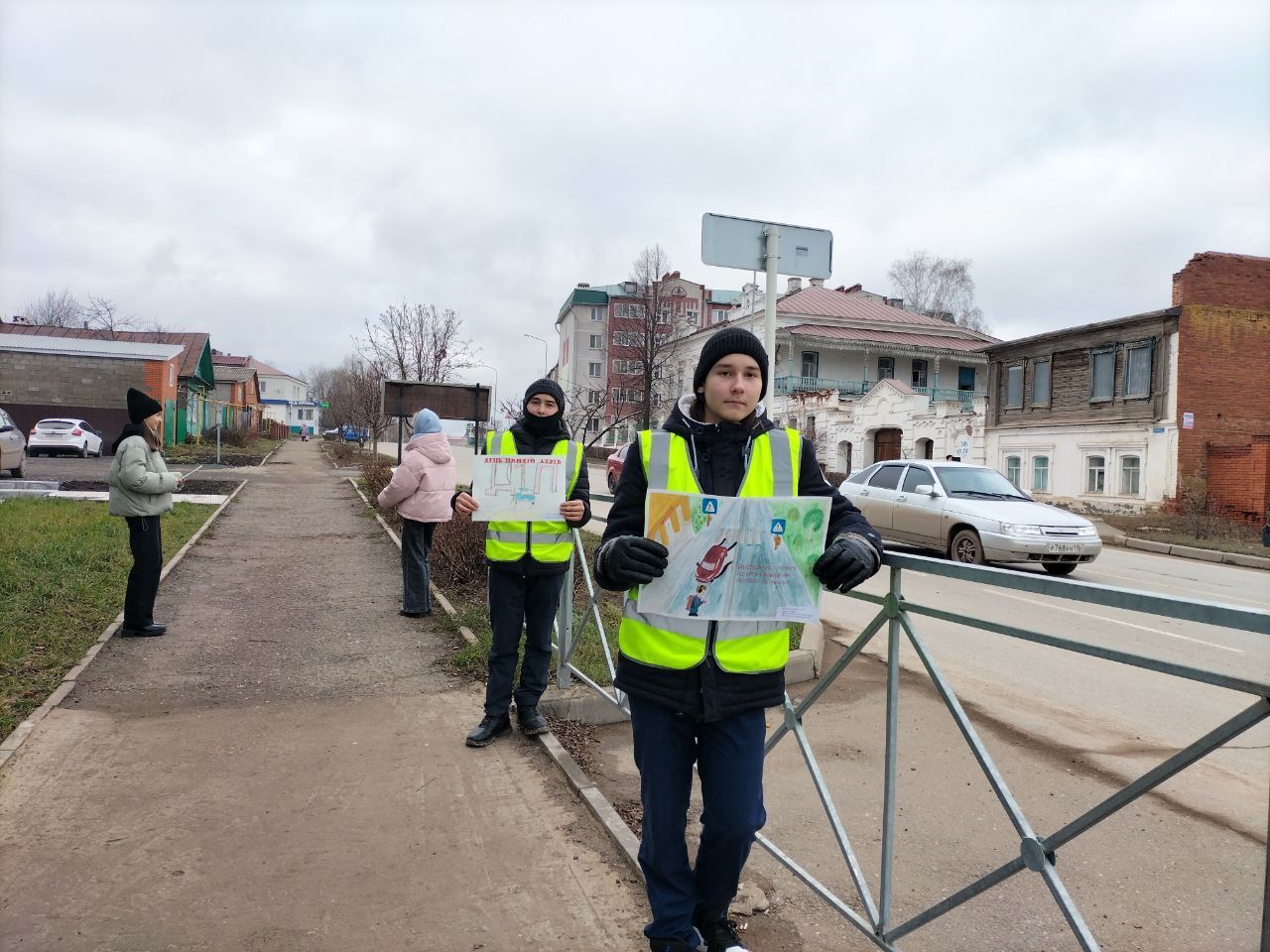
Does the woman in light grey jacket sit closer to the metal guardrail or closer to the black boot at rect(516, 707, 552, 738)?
the black boot at rect(516, 707, 552, 738)

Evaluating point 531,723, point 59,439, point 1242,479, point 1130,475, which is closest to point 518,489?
point 531,723

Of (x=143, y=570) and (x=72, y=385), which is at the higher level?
(x=72, y=385)

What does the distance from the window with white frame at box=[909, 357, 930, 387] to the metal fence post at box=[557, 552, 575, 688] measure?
4963cm

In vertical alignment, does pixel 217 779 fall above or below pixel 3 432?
below

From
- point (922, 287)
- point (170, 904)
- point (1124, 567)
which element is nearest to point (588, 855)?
point (170, 904)

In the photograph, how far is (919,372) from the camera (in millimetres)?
51531

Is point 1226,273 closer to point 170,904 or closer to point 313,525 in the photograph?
point 313,525

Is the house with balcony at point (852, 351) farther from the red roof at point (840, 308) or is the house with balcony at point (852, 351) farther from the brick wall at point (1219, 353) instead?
the brick wall at point (1219, 353)

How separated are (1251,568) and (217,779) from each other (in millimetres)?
17325

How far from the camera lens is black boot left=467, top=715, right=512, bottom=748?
14.3ft

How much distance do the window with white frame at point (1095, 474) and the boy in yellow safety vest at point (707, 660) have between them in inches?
988

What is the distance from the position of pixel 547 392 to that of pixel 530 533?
29.2 inches

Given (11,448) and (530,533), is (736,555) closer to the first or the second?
(530,533)

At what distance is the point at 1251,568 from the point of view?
1523 centimetres
